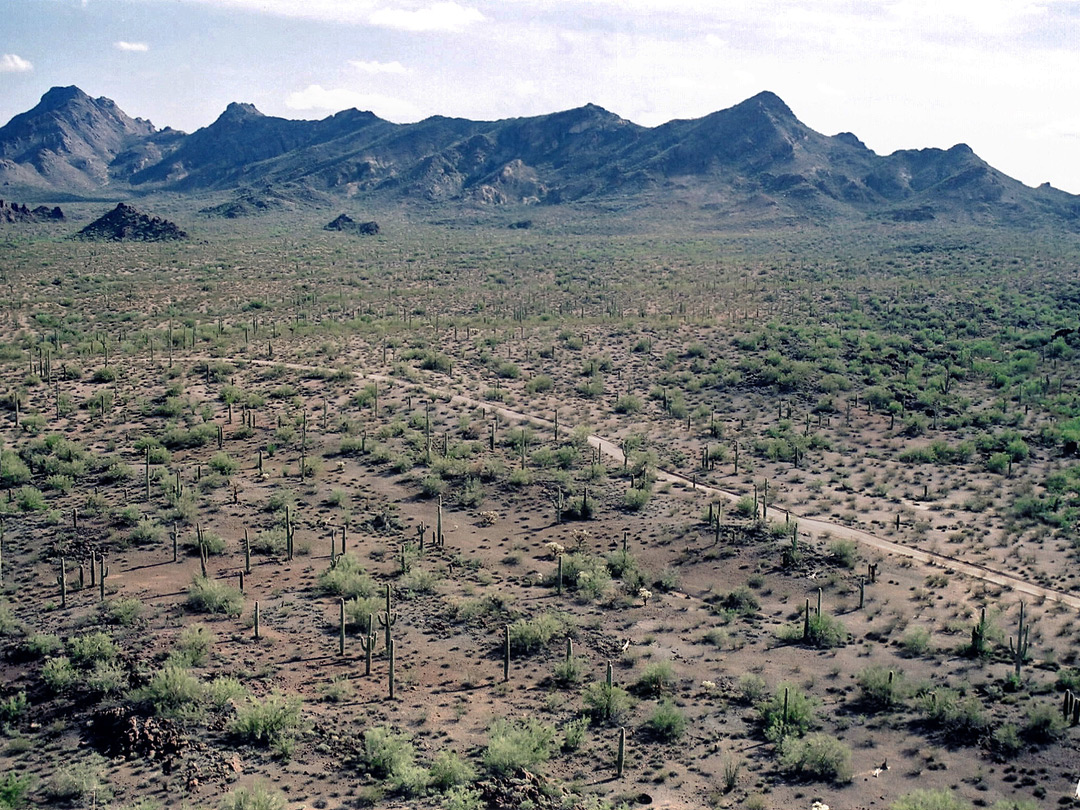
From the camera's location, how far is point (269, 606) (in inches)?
996

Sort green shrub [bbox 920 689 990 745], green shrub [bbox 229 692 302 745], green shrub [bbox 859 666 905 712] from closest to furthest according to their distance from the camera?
1. green shrub [bbox 229 692 302 745]
2. green shrub [bbox 920 689 990 745]
3. green shrub [bbox 859 666 905 712]

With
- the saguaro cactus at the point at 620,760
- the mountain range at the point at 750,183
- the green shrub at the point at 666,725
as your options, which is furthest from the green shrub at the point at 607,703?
the mountain range at the point at 750,183

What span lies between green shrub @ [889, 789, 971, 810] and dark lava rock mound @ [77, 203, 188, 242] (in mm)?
115068

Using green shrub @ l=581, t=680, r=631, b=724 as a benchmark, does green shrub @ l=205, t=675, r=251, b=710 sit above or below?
above

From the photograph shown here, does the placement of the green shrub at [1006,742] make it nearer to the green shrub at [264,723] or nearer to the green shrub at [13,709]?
the green shrub at [264,723]

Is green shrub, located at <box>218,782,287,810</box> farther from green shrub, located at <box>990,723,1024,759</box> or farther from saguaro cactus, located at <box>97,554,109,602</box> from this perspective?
green shrub, located at <box>990,723,1024,759</box>

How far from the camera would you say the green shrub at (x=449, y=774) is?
17953 mm

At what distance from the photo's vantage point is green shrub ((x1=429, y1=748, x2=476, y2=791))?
18.0 m

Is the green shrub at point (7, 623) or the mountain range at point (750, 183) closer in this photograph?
the green shrub at point (7, 623)

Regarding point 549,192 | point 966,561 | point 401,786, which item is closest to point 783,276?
point 966,561

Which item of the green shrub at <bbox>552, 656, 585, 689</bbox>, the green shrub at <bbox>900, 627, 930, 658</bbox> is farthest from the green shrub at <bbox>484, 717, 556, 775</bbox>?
the green shrub at <bbox>900, 627, 930, 658</bbox>

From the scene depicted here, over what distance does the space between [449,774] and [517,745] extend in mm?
1456

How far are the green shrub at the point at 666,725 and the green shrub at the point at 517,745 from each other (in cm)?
210

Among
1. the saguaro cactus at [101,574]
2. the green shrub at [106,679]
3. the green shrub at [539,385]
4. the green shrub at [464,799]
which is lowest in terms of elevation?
the green shrub at [464,799]
